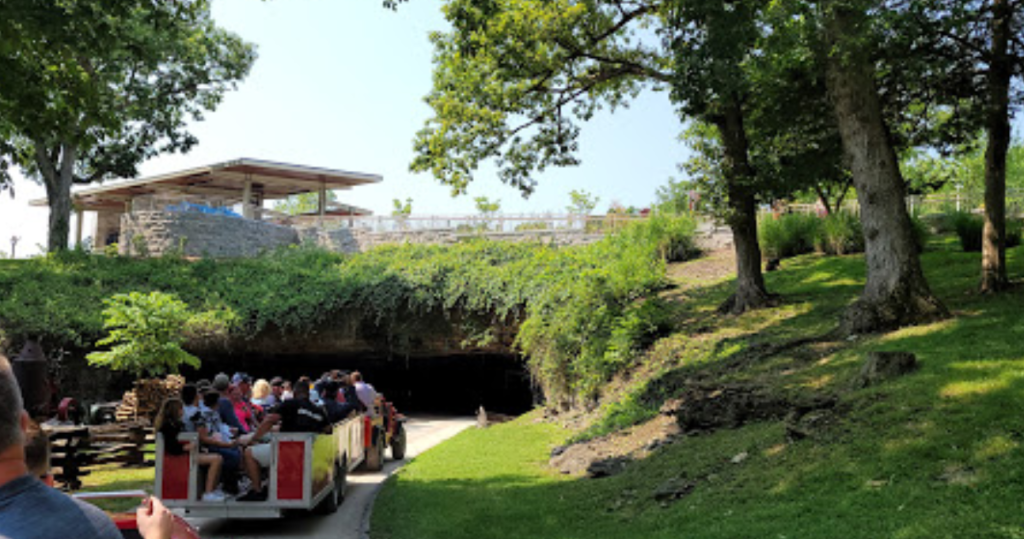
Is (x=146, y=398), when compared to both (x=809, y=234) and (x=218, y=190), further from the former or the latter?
(x=218, y=190)

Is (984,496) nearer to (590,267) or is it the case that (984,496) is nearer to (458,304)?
(590,267)

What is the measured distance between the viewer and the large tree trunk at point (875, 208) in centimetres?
1241

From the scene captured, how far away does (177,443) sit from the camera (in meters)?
9.30

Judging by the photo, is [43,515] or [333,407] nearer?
[43,515]

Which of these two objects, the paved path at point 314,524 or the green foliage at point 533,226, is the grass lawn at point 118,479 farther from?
the green foliage at point 533,226

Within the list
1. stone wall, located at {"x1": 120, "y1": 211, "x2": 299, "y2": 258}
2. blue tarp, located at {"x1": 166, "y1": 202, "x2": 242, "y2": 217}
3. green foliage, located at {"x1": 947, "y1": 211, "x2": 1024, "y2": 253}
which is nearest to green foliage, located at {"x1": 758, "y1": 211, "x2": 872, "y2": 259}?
green foliage, located at {"x1": 947, "y1": 211, "x2": 1024, "y2": 253}

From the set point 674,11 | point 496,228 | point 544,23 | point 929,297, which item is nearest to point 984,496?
point 929,297

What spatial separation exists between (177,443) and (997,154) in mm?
14757

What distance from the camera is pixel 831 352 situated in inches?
468

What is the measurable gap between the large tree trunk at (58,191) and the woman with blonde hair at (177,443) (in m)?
26.3

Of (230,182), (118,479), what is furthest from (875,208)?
(230,182)

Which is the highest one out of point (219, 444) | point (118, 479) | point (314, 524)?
point (219, 444)

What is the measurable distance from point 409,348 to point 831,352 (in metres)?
17.9

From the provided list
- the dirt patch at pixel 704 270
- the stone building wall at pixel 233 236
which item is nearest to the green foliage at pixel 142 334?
the stone building wall at pixel 233 236
